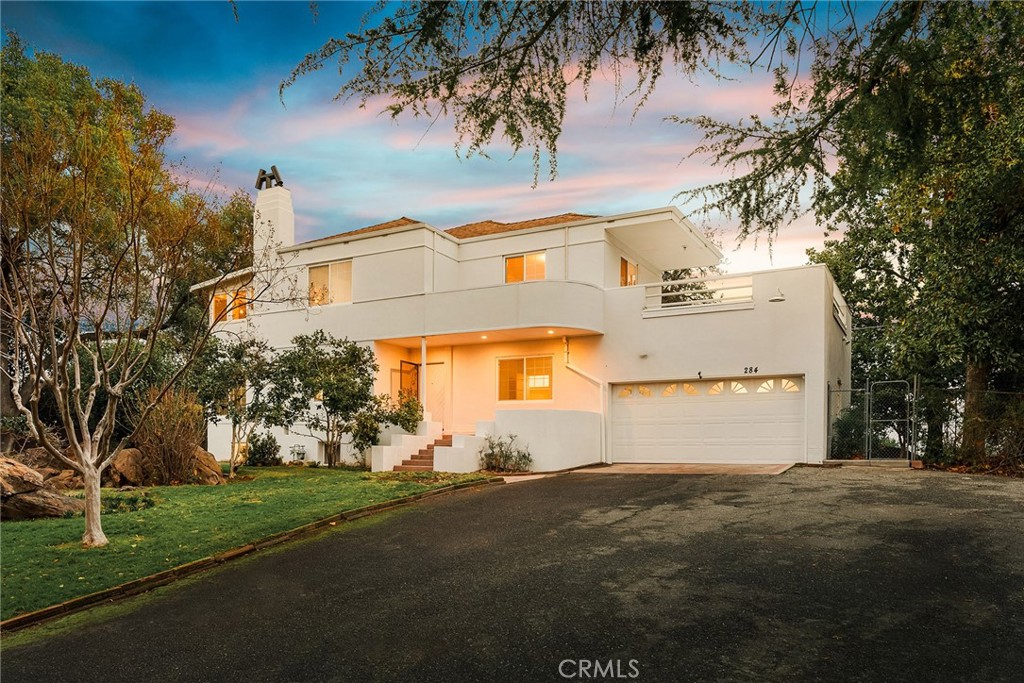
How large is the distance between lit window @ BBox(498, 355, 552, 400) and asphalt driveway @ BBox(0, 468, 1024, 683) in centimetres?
993

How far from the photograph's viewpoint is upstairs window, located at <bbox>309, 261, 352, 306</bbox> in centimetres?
2233

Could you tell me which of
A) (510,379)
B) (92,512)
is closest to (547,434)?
(510,379)

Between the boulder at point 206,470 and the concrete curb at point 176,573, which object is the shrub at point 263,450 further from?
the concrete curb at point 176,573

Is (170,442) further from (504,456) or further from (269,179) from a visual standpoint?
(269,179)

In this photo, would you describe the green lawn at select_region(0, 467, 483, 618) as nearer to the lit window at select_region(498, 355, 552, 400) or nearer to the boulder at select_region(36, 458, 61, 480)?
the boulder at select_region(36, 458, 61, 480)

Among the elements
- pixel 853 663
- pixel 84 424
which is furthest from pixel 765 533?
pixel 84 424

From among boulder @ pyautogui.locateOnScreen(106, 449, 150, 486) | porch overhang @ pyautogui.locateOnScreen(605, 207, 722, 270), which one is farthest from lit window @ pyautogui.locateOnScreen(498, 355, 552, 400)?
boulder @ pyautogui.locateOnScreen(106, 449, 150, 486)

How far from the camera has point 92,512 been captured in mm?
9297

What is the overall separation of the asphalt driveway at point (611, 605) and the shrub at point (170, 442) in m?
6.99

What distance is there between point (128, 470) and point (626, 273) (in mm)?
14859

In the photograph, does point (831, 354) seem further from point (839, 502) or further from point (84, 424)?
point (84, 424)

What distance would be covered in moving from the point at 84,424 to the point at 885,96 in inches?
396

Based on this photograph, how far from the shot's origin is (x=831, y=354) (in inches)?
715

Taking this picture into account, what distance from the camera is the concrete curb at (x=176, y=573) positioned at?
23.1 feet
